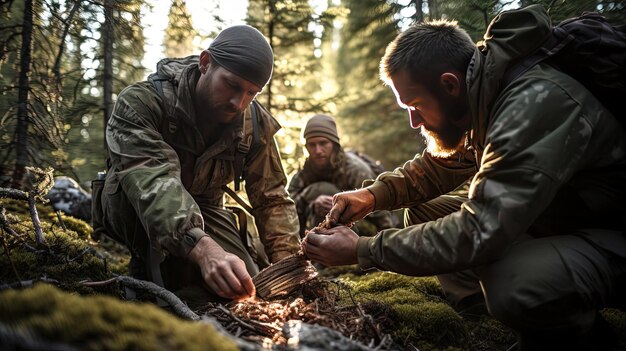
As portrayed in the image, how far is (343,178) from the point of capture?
8266 millimetres

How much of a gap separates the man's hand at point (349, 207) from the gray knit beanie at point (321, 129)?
4.55 meters

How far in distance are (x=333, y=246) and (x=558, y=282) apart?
4.86 feet

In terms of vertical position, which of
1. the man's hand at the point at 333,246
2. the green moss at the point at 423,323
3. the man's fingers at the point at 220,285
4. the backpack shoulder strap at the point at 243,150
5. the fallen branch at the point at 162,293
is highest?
the backpack shoulder strap at the point at 243,150

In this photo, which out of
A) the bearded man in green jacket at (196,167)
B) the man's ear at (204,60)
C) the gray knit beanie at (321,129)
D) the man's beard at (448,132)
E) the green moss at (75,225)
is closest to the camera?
the bearded man in green jacket at (196,167)

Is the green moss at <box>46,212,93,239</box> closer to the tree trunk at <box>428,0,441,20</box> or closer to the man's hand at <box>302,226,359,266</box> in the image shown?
the man's hand at <box>302,226,359,266</box>

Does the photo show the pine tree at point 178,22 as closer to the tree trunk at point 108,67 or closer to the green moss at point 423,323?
the tree trunk at point 108,67

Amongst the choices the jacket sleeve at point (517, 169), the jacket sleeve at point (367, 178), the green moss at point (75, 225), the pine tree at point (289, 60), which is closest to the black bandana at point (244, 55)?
the jacket sleeve at point (517, 169)

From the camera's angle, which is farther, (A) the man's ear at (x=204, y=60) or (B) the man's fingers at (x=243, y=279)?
(A) the man's ear at (x=204, y=60)

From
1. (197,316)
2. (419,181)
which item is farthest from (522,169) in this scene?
(197,316)

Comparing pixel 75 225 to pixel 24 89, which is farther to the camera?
pixel 75 225

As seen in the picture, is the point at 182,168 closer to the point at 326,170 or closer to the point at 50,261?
the point at 50,261

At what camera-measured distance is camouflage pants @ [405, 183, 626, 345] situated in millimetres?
2352

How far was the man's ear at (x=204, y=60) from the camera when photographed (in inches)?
160

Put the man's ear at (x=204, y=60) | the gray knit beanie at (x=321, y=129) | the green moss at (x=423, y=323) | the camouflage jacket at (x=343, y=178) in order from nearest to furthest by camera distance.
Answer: the green moss at (x=423, y=323), the man's ear at (x=204, y=60), the camouflage jacket at (x=343, y=178), the gray knit beanie at (x=321, y=129)
